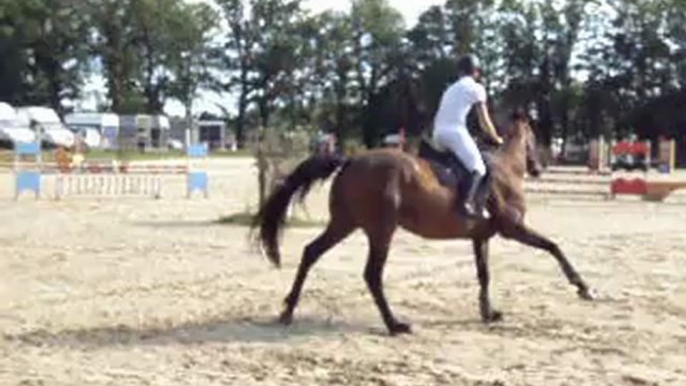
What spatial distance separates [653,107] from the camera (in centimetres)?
9638

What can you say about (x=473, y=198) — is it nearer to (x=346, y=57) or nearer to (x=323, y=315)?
(x=323, y=315)

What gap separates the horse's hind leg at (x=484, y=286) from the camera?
1220 cm

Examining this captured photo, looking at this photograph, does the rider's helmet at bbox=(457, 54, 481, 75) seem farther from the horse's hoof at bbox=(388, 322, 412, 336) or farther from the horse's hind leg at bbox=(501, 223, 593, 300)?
the horse's hoof at bbox=(388, 322, 412, 336)

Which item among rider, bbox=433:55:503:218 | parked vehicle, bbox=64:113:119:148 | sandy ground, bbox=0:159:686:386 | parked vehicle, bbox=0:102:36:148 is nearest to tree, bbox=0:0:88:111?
parked vehicle, bbox=64:113:119:148

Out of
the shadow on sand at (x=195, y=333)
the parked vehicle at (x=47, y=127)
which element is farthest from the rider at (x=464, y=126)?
the parked vehicle at (x=47, y=127)

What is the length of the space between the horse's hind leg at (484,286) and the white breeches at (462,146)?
1.01 metres

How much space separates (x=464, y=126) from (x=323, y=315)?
230cm

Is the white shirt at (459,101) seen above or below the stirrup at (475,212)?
above

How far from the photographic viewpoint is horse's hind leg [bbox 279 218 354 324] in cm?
1184

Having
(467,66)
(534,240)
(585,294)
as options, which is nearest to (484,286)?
(534,240)

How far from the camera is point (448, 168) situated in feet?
39.6

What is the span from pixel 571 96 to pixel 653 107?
665cm

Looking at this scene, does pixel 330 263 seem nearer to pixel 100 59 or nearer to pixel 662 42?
pixel 662 42

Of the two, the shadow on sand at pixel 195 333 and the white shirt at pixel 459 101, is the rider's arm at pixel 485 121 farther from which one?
the shadow on sand at pixel 195 333
